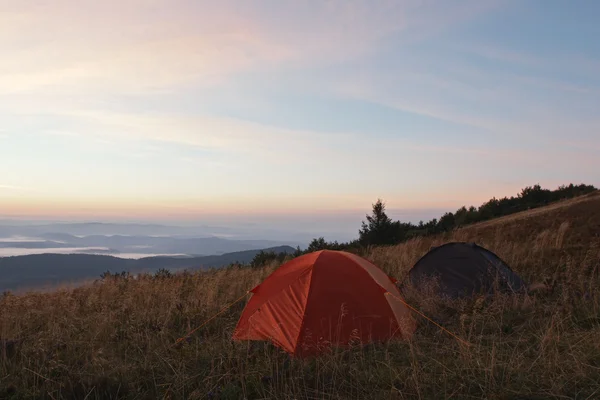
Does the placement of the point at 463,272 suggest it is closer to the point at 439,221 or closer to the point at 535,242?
the point at 535,242

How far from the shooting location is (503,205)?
24.7m

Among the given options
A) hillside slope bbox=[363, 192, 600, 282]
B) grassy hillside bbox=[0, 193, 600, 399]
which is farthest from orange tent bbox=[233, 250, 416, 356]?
hillside slope bbox=[363, 192, 600, 282]

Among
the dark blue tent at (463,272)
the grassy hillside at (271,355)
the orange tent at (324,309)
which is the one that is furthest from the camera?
the dark blue tent at (463,272)

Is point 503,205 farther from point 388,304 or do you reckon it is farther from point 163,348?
point 163,348

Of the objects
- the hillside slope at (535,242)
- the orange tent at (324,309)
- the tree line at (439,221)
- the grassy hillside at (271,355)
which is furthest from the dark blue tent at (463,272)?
the tree line at (439,221)

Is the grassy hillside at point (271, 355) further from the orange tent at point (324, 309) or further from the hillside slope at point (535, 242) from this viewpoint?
the hillside slope at point (535, 242)

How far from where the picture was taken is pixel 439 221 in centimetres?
2508

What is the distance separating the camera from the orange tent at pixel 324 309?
18.8 ft

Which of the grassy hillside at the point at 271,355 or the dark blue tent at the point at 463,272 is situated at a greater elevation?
the dark blue tent at the point at 463,272

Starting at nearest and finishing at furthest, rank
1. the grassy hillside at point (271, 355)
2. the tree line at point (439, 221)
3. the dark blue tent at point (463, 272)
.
Answer: the grassy hillside at point (271, 355) → the dark blue tent at point (463, 272) → the tree line at point (439, 221)

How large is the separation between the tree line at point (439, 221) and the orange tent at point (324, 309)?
9.61 metres

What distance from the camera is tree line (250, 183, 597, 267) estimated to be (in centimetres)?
1879

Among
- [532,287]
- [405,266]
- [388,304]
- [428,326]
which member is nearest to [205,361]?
[388,304]

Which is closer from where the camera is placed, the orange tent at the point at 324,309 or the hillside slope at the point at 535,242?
the orange tent at the point at 324,309
